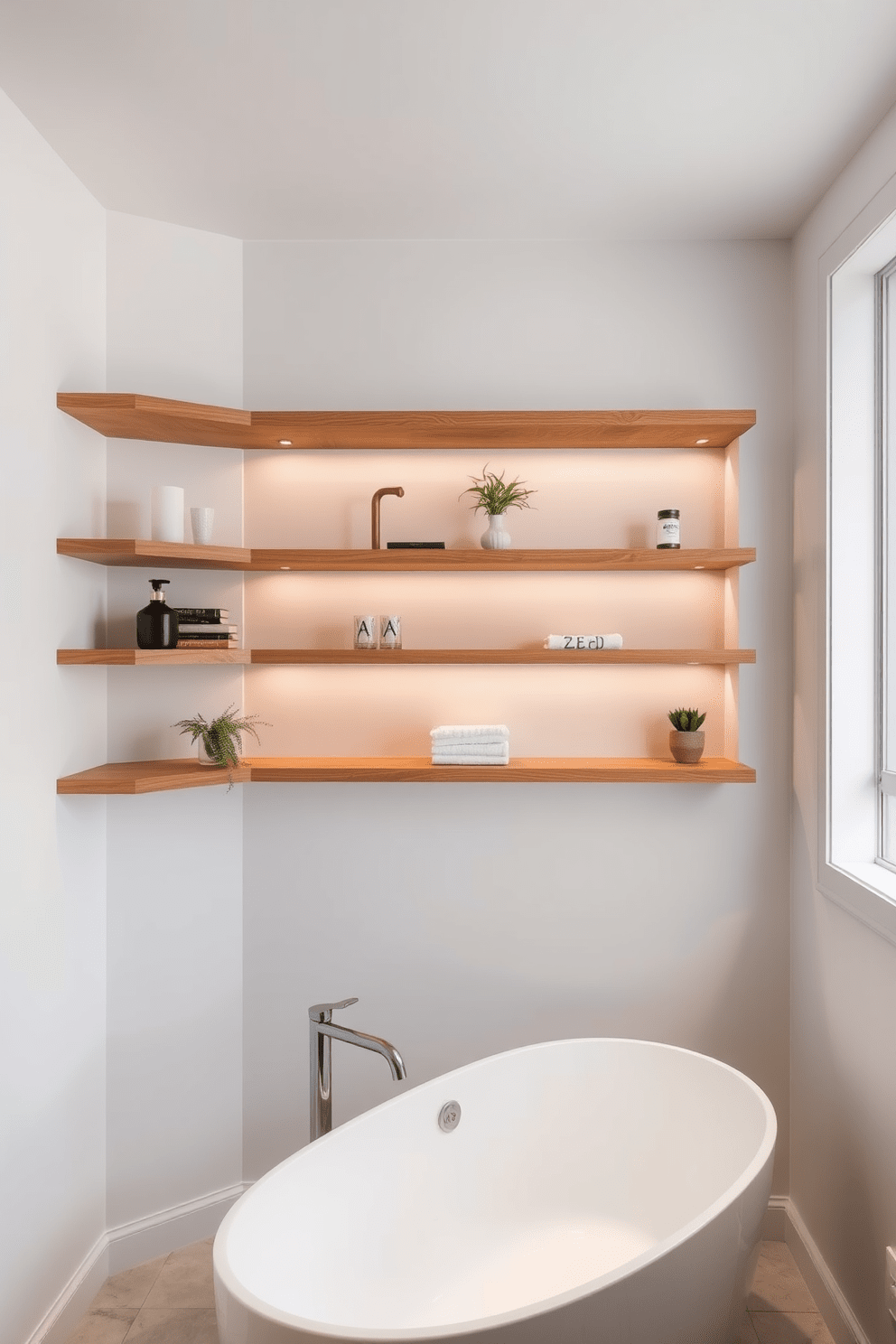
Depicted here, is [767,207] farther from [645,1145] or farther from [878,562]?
[645,1145]

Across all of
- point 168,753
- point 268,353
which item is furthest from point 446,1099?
point 268,353

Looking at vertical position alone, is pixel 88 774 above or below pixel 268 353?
below

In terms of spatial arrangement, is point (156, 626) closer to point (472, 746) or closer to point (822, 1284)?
point (472, 746)

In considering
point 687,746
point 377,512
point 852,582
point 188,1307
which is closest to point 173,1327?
point 188,1307

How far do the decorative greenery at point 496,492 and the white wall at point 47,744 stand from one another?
1056 millimetres

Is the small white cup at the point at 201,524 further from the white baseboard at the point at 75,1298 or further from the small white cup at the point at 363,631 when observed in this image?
the white baseboard at the point at 75,1298

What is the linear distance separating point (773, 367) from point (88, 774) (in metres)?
2.20

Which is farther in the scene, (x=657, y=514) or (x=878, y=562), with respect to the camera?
(x=657, y=514)

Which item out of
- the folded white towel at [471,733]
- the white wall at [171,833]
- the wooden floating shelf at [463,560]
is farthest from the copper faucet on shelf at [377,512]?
the folded white towel at [471,733]

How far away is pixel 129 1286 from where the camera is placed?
90.3 inches

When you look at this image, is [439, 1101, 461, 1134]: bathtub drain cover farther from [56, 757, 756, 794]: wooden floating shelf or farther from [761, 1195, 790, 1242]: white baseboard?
[761, 1195, 790, 1242]: white baseboard

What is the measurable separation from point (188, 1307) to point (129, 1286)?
0.20 meters

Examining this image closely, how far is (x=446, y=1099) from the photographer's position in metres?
2.13

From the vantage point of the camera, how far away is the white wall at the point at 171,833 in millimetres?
2414
